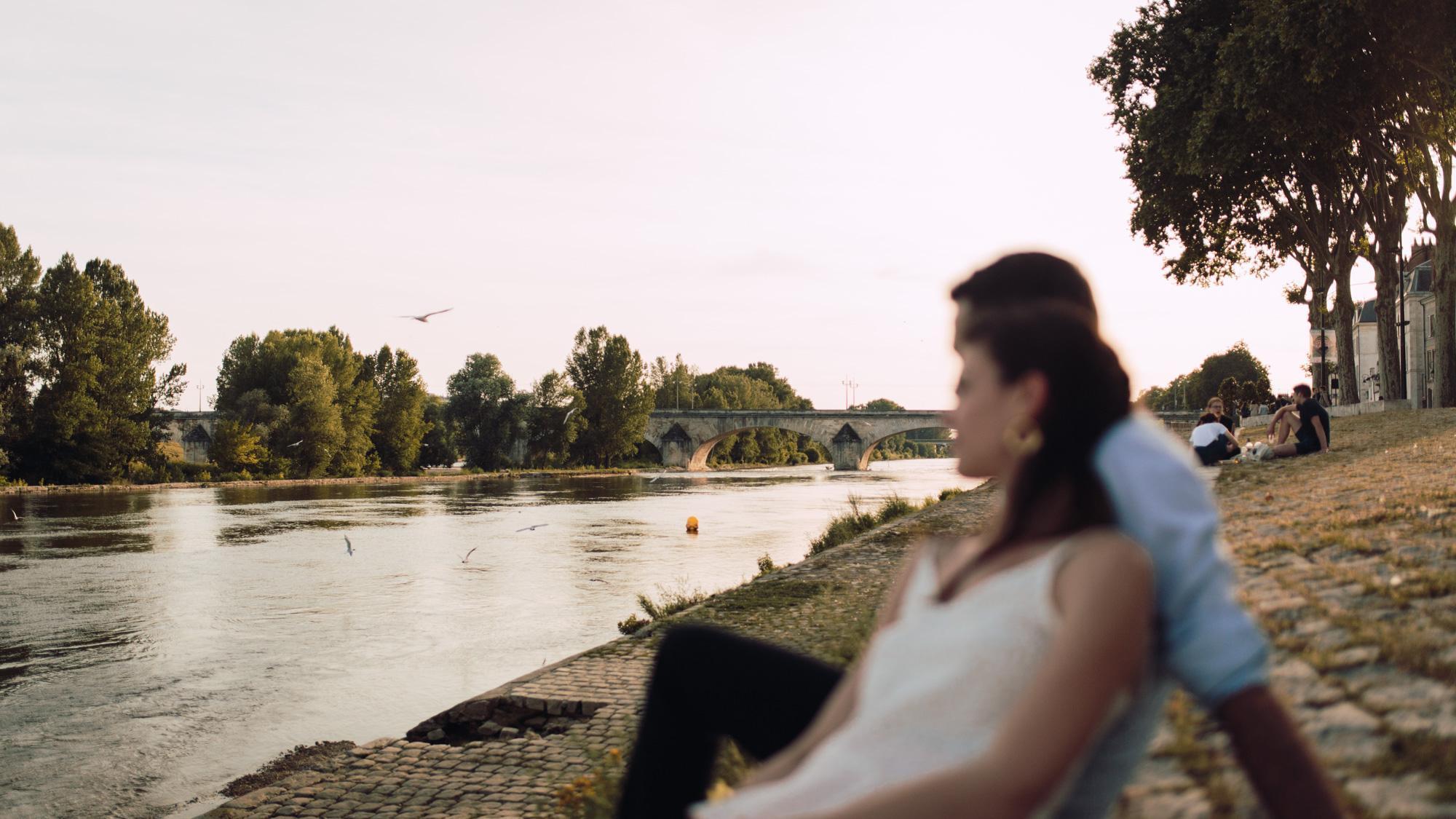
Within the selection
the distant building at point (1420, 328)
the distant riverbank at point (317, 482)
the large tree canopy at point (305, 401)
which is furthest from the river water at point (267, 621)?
the distant building at point (1420, 328)

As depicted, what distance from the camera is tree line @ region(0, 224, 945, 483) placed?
43938 millimetres

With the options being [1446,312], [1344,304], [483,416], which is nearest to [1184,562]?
[1446,312]

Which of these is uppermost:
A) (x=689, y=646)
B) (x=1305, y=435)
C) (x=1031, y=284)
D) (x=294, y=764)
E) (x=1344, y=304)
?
(x=1344, y=304)

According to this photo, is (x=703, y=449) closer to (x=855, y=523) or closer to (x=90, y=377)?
(x=90, y=377)

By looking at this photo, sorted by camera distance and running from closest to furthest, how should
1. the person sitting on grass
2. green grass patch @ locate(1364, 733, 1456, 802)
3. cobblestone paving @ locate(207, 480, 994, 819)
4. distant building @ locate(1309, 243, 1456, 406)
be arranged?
green grass patch @ locate(1364, 733, 1456, 802) < cobblestone paving @ locate(207, 480, 994, 819) < the person sitting on grass < distant building @ locate(1309, 243, 1456, 406)

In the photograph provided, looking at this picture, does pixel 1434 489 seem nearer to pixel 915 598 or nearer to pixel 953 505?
pixel 915 598

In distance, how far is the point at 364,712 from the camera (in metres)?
9.00

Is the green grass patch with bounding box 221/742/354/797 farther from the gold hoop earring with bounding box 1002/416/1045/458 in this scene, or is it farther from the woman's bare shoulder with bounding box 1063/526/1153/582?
the woman's bare shoulder with bounding box 1063/526/1153/582

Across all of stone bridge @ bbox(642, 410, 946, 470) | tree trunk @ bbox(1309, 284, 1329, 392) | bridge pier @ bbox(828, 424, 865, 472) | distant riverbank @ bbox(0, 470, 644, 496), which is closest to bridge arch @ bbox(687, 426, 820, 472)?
stone bridge @ bbox(642, 410, 946, 470)

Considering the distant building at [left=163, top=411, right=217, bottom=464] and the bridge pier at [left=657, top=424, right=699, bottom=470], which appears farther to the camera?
the bridge pier at [left=657, top=424, right=699, bottom=470]

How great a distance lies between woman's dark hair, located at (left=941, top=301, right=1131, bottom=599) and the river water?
692cm

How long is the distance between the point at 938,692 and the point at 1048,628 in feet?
0.53

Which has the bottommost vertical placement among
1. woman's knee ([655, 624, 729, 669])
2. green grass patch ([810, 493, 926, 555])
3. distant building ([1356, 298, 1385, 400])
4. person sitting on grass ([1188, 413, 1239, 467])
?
green grass patch ([810, 493, 926, 555])

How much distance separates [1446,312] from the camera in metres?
21.8
